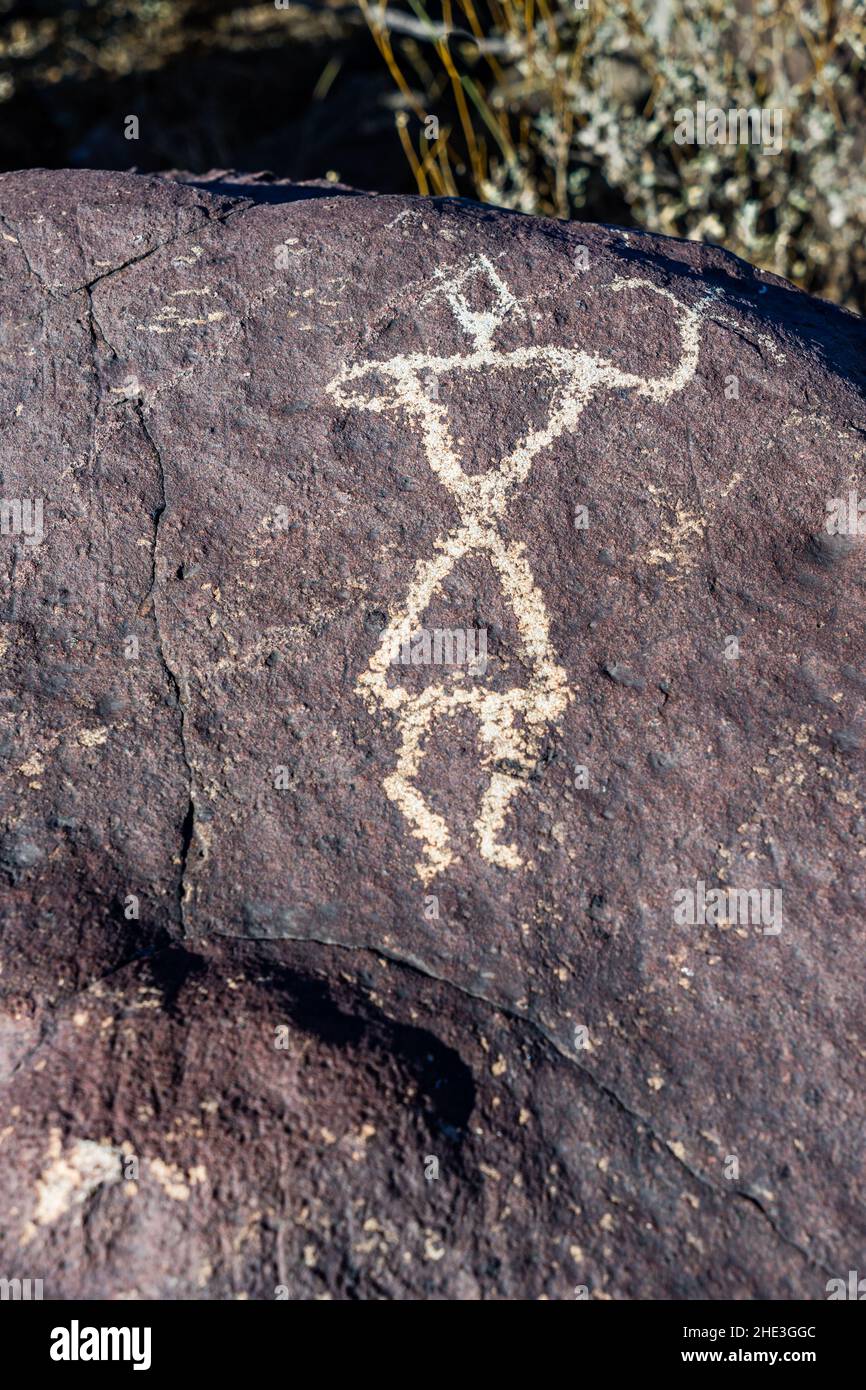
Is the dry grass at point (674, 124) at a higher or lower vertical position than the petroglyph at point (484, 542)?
higher

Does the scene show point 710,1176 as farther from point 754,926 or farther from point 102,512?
point 102,512

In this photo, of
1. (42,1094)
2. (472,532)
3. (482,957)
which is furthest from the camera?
(472,532)

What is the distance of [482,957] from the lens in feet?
5.05

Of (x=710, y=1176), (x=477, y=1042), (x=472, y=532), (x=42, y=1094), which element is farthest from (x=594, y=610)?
(x=42, y=1094)

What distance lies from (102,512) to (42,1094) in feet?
2.70
